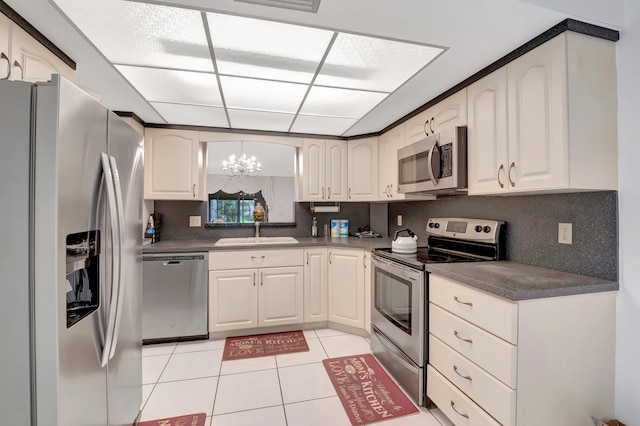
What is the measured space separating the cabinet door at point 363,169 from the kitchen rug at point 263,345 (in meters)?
1.63

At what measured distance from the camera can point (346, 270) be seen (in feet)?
9.53

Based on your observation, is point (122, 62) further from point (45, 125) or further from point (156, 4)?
point (45, 125)

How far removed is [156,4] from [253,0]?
0.44 meters

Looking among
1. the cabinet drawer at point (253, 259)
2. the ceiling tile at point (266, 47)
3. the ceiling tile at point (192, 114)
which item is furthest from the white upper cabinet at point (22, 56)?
the cabinet drawer at point (253, 259)

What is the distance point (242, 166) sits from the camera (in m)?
Result: 3.84

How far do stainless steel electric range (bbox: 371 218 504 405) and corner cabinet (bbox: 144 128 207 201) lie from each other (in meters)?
2.03

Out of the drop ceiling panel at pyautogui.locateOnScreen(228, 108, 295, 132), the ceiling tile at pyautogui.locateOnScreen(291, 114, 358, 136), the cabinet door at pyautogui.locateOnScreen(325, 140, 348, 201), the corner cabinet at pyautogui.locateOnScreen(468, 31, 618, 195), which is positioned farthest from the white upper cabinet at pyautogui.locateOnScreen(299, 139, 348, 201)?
the corner cabinet at pyautogui.locateOnScreen(468, 31, 618, 195)

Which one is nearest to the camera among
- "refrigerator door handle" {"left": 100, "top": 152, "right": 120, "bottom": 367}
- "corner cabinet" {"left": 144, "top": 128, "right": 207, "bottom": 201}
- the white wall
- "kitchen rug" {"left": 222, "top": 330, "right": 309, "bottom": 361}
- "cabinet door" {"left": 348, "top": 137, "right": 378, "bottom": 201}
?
"refrigerator door handle" {"left": 100, "top": 152, "right": 120, "bottom": 367}

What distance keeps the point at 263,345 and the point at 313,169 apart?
191cm

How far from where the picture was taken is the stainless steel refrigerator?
0.84m

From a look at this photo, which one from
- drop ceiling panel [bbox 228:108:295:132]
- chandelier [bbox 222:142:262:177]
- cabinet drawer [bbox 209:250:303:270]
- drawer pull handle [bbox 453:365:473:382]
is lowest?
drawer pull handle [bbox 453:365:473:382]

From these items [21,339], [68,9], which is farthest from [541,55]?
[21,339]

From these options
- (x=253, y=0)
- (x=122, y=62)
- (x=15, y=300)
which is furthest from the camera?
(x=122, y=62)

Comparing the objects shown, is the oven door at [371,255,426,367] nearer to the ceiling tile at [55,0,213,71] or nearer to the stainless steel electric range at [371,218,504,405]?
the stainless steel electric range at [371,218,504,405]
